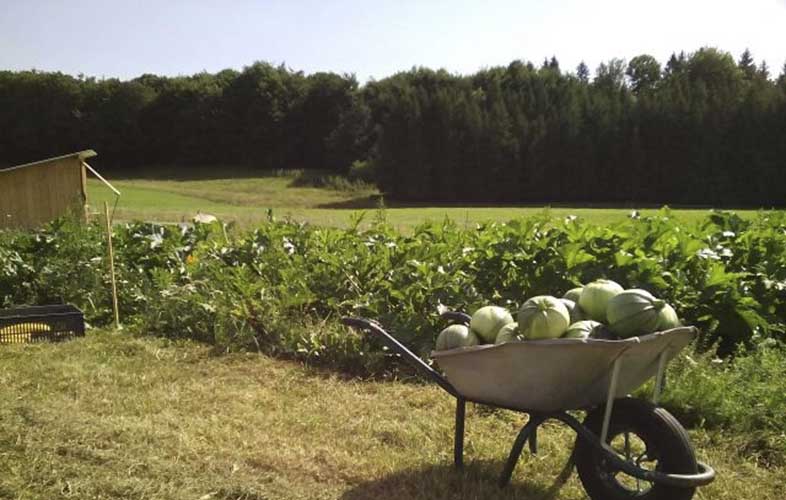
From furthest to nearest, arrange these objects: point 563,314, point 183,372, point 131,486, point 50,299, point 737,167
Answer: point 737,167
point 50,299
point 183,372
point 131,486
point 563,314

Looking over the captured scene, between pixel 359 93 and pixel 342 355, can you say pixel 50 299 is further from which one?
pixel 359 93

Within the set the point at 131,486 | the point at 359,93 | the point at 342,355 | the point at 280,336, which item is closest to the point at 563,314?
the point at 131,486

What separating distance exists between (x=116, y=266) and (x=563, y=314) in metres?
5.65

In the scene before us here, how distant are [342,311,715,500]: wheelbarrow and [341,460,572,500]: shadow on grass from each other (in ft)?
0.37

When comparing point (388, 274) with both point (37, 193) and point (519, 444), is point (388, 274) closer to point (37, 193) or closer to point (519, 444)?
point (519, 444)

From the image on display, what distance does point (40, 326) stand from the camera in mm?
6160

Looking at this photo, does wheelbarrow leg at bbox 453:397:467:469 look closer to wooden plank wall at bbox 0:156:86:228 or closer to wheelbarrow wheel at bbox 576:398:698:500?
wheelbarrow wheel at bbox 576:398:698:500

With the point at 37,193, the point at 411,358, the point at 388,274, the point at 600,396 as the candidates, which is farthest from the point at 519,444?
the point at 37,193

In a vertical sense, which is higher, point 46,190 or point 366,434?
point 46,190

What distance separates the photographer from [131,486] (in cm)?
312

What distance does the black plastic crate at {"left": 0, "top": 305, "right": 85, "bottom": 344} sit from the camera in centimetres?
601

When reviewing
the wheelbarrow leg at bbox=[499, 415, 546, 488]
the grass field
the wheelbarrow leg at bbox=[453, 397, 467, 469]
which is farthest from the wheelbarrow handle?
the grass field

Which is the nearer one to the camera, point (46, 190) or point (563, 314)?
point (563, 314)

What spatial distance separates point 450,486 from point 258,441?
1080 millimetres
